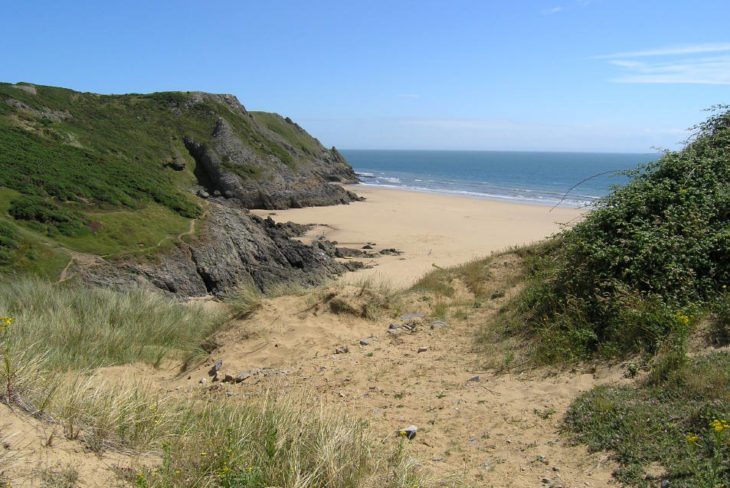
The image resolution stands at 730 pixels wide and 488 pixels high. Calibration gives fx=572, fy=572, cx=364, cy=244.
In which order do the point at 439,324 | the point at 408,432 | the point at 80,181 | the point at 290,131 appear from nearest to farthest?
1. the point at 408,432
2. the point at 439,324
3. the point at 80,181
4. the point at 290,131

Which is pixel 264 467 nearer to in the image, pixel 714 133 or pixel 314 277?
pixel 714 133

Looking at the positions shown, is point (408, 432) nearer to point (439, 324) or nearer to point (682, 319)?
point (682, 319)

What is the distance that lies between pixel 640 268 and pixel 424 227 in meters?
29.4

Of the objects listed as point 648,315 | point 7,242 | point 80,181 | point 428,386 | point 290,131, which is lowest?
point 428,386

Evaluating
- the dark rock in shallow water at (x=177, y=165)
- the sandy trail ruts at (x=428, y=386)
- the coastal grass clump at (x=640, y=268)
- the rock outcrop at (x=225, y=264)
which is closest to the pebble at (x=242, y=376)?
the sandy trail ruts at (x=428, y=386)

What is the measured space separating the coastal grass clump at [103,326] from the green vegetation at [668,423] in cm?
541

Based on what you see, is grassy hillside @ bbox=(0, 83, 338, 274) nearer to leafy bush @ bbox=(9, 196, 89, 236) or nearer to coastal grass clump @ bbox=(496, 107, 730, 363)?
leafy bush @ bbox=(9, 196, 89, 236)

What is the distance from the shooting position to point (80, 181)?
23125mm

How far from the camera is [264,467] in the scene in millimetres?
3777

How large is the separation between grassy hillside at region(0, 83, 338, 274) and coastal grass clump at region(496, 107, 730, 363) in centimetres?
1470

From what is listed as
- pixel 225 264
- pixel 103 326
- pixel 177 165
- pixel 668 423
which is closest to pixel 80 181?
pixel 225 264

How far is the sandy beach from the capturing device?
1022 inches

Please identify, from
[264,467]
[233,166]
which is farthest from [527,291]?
[233,166]

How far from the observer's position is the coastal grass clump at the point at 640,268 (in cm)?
654
